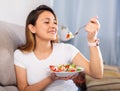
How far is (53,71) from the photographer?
1.30 m

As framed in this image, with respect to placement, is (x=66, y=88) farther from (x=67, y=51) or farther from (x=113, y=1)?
(x=113, y=1)

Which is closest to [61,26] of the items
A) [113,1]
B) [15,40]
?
[113,1]

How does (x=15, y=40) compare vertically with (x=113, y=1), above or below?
below

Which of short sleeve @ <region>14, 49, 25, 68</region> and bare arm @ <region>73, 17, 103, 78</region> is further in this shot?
short sleeve @ <region>14, 49, 25, 68</region>

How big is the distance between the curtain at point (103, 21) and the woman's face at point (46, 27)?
1.23 m

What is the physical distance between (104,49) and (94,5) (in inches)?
20.4

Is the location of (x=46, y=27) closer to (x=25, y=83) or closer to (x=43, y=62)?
(x=43, y=62)

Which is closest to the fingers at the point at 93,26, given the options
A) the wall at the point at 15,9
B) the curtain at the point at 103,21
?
the wall at the point at 15,9

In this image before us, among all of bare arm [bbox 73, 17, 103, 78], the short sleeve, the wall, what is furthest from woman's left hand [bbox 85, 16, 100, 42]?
the wall

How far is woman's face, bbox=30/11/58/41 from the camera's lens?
147 centimetres

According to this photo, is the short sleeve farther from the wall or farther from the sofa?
the wall

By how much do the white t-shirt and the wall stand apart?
716 mm

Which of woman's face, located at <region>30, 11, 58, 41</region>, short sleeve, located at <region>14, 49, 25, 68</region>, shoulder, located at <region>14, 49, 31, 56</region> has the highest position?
woman's face, located at <region>30, 11, 58, 41</region>

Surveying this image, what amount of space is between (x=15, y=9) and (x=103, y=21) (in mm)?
1014
